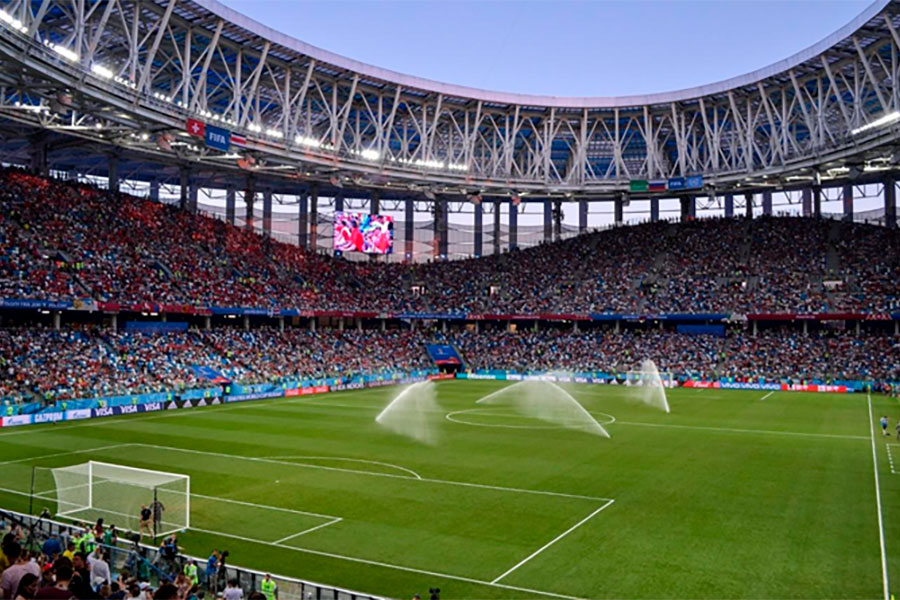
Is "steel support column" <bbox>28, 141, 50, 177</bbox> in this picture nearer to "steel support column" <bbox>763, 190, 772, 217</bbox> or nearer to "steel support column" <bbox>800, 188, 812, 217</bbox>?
"steel support column" <bbox>763, 190, 772, 217</bbox>

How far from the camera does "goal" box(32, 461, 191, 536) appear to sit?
23609 mm

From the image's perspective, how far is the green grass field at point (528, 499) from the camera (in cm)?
1934

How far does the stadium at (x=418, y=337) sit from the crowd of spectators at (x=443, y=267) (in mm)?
398

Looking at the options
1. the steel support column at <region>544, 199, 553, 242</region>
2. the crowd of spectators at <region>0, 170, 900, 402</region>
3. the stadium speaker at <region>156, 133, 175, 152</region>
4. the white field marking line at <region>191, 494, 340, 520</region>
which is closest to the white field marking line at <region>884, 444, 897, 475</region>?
the white field marking line at <region>191, 494, 340, 520</region>

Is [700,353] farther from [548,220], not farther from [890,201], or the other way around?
[548,220]

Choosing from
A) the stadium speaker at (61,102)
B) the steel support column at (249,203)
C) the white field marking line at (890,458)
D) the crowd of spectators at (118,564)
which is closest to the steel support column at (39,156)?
the stadium speaker at (61,102)

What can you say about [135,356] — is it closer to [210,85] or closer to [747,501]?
[210,85]

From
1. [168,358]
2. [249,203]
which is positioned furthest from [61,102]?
[249,203]

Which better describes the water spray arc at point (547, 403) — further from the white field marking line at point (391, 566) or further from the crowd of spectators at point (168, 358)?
the white field marking line at point (391, 566)

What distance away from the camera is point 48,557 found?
53.4 ft

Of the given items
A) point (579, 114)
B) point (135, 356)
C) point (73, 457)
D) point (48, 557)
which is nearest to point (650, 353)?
point (579, 114)

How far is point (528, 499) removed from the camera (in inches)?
1059

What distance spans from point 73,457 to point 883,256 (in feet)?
260

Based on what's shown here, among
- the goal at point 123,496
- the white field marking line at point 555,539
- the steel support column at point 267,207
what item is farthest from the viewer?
the steel support column at point 267,207
